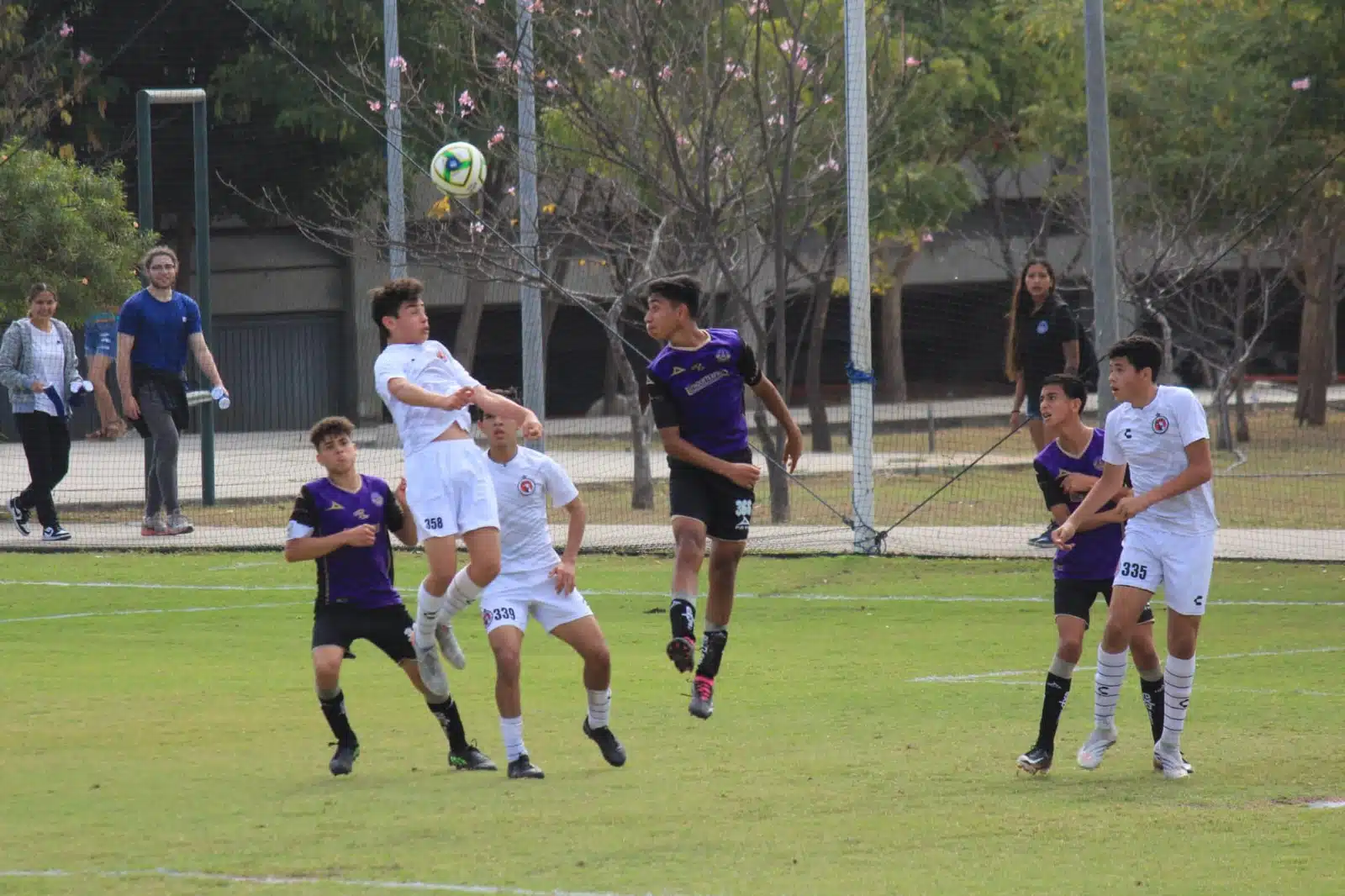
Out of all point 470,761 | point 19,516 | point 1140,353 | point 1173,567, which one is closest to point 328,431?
point 470,761

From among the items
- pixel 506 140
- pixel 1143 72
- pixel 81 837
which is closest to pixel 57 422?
pixel 506 140

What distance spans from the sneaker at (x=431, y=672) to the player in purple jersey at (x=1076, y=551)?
2445 millimetres

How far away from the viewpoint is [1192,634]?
8.37 m

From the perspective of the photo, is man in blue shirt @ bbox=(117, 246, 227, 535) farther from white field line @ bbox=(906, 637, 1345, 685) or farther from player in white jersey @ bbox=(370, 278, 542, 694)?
white field line @ bbox=(906, 637, 1345, 685)

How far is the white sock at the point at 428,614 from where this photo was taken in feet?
29.3

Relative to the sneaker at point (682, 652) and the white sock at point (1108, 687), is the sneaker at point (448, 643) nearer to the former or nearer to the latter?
the sneaker at point (682, 652)

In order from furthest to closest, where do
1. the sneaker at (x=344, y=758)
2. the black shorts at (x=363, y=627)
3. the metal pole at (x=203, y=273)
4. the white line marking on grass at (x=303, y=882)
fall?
1. the metal pole at (x=203, y=273)
2. the black shorts at (x=363, y=627)
3. the sneaker at (x=344, y=758)
4. the white line marking on grass at (x=303, y=882)

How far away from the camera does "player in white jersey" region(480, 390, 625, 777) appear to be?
8297mm

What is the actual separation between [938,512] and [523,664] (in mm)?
10277

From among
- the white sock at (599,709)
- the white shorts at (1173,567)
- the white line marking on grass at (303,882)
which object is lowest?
the white line marking on grass at (303,882)

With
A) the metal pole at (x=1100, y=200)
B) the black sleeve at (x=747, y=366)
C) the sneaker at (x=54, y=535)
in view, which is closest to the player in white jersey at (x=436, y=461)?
the black sleeve at (x=747, y=366)

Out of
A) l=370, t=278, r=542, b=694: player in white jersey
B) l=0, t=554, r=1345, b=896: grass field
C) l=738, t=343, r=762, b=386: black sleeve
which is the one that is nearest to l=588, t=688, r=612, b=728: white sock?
l=0, t=554, r=1345, b=896: grass field

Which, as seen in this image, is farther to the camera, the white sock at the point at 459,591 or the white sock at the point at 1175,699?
the white sock at the point at 459,591

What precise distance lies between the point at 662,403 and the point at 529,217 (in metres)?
12.0
